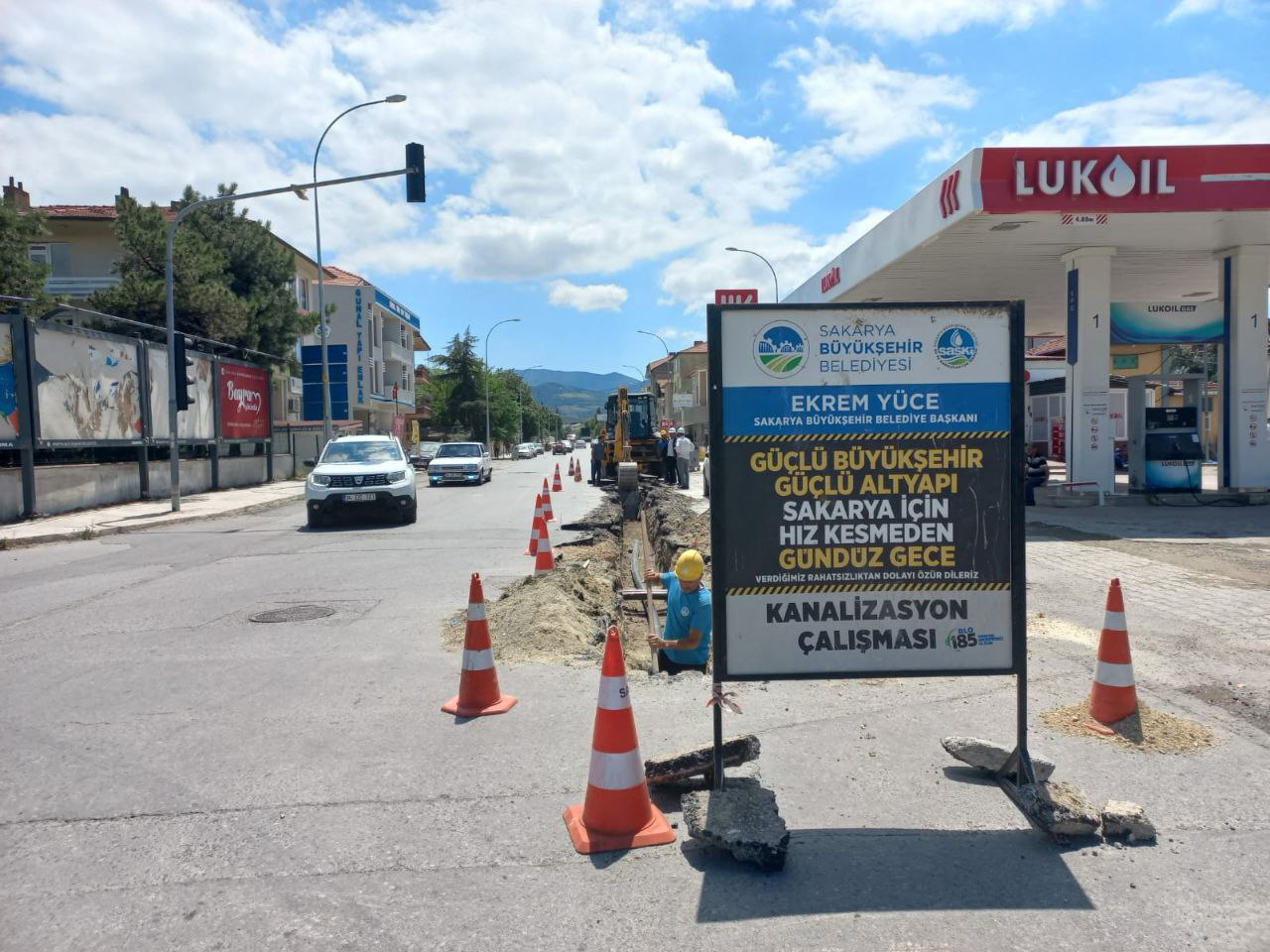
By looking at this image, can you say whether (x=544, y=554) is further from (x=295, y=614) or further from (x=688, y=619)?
(x=688, y=619)

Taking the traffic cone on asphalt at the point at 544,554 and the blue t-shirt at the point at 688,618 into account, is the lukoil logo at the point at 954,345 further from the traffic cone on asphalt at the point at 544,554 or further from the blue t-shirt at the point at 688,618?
the traffic cone on asphalt at the point at 544,554

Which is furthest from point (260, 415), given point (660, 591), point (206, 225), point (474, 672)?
point (474, 672)

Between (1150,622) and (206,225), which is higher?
(206,225)

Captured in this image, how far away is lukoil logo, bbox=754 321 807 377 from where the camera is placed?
409 cm

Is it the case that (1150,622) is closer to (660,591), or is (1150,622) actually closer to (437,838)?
(660,591)

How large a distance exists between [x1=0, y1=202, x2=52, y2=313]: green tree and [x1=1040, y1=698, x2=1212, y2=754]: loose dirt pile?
923 inches

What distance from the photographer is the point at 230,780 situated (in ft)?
14.8

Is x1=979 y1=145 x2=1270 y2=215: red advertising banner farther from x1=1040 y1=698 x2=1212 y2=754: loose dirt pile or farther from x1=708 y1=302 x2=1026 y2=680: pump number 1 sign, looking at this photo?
x1=708 y1=302 x2=1026 y2=680: pump number 1 sign

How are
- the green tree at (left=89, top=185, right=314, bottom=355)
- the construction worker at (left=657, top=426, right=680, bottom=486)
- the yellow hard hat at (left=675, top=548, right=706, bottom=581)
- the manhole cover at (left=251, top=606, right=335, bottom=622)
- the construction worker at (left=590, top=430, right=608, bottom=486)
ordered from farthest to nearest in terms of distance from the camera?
the construction worker at (left=590, top=430, right=608, bottom=486)
the green tree at (left=89, top=185, right=314, bottom=355)
the construction worker at (left=657, top=426, right=680, bottom=486)
the manhole cover at (left=251, top=606, right=335, bottom=622)
the yellow hard hat at (left=675, top=548, right=706, bottom=581)

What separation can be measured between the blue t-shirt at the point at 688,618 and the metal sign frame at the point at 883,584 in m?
2.34

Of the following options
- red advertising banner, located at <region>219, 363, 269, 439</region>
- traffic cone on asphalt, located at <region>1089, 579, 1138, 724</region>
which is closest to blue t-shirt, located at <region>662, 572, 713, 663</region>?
traffic cone on asphalt, located at <region>1089, 579, 1138, 724</region>

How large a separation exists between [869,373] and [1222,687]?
3588mm

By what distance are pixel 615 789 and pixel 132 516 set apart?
17865 mm

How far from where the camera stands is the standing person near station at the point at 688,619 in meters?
6.32
